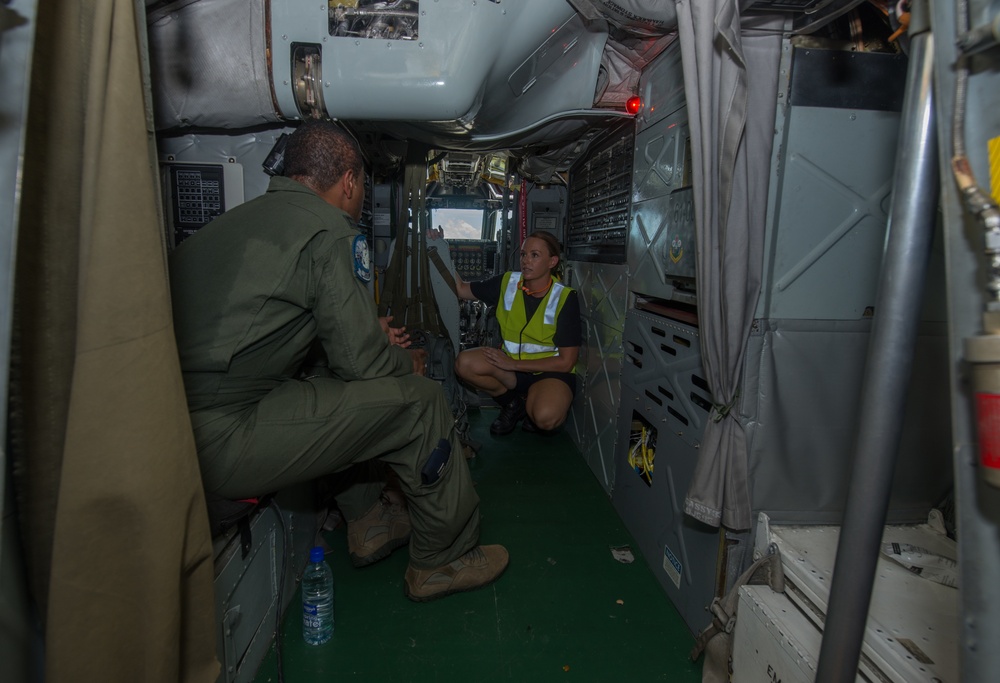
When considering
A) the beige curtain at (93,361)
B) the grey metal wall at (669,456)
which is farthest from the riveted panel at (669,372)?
the beige curtain at (93,361)

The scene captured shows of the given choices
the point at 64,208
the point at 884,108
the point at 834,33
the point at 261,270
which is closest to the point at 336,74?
the point at 261,270

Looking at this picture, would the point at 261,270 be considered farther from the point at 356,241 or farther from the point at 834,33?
the point at 834,33

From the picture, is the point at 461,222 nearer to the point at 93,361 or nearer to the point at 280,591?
the point at 280,591

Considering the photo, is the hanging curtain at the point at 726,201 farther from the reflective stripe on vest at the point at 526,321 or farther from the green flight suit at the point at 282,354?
the reflective stripe on vest at the point at 526,321

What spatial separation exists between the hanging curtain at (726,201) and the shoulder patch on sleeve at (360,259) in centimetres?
120

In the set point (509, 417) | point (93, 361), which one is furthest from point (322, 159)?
point (509, 417)

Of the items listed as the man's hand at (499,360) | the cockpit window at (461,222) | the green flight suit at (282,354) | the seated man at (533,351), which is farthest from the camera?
the cockpit window at (461,222)

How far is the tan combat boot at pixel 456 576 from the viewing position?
2.34 m

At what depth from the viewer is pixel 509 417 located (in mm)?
4395

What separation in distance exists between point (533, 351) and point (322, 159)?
2.50 m

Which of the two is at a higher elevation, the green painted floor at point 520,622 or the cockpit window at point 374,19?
the cockpit window at point 374,19

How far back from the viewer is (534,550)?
276cm

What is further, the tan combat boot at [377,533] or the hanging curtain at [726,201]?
the tan combat boot at [377,533]

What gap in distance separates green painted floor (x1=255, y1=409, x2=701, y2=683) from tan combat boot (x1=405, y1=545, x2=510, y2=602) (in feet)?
0.16
